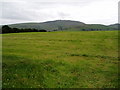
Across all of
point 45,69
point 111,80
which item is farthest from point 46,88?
point 111,80

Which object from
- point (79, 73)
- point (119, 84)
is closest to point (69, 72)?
point (79, 73)

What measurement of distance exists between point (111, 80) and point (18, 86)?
807cm

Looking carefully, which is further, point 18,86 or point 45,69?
point 45,69

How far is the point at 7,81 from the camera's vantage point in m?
13.4

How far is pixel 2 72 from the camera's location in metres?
15.5

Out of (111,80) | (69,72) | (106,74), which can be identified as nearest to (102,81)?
(111,80)

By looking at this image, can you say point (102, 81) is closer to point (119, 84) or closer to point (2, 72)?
point (119, 84)

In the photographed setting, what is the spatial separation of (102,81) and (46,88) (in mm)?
5315

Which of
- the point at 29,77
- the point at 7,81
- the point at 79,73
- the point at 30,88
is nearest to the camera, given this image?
the point at 30,88

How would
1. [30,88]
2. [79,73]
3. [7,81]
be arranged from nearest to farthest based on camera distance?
[30,88] < [7,81] < [79,73]

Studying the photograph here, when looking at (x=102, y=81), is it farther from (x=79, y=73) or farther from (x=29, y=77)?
(x=29, y=77)

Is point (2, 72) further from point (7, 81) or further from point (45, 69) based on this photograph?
point (45, 69)

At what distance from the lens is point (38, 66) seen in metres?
18.3

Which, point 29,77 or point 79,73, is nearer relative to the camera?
point 29,77
